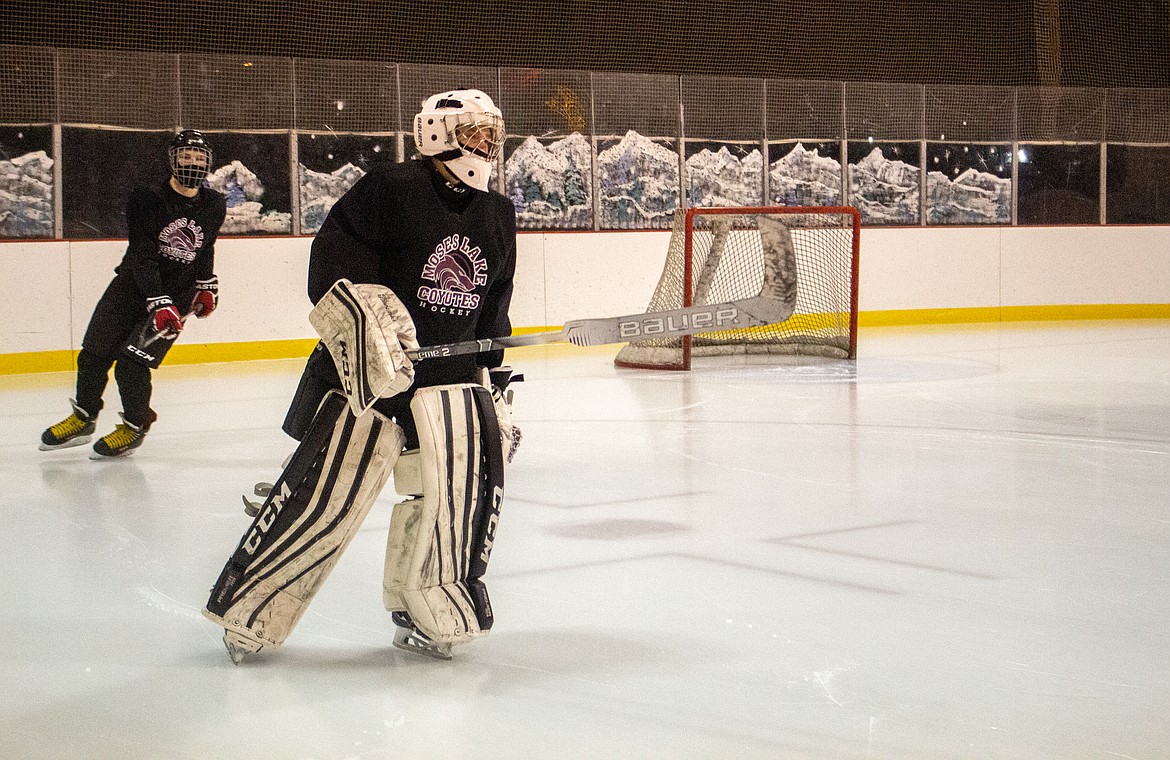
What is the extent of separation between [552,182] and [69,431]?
5.79 m

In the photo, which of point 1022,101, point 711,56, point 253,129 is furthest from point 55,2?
point 1022,101

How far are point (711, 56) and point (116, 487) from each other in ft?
34.4

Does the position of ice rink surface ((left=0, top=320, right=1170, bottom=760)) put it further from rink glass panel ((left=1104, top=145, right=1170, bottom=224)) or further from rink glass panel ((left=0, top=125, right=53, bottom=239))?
rink glass panel ((left=1104, top=145, right=1170, bottom=224))

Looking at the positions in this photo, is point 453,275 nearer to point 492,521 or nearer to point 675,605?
point 492,521

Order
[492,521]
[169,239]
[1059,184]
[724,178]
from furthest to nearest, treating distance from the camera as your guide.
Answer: [1059,184] → [724,178] → [169,239] → [492,521]

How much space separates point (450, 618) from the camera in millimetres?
2496

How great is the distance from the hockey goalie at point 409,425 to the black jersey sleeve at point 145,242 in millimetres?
2647

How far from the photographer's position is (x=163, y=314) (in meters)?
4.93

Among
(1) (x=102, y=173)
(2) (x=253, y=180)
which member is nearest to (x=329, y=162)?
(2) (x=253, y=180)

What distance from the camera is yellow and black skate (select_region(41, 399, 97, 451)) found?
5.34 meters

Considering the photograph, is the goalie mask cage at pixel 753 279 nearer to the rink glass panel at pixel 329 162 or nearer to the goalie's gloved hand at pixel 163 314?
the rink glass panel at pixel 329 162

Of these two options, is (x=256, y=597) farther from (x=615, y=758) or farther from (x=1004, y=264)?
(x=1004, y=264)

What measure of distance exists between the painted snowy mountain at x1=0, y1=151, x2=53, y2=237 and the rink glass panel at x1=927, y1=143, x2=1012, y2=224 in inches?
288

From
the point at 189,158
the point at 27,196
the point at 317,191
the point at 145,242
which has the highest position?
the point at 317,191
